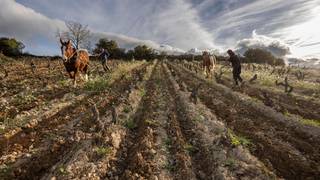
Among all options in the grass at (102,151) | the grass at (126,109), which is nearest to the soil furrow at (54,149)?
the grass at (126,109)

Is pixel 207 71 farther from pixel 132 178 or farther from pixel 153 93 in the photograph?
pixel 132 178

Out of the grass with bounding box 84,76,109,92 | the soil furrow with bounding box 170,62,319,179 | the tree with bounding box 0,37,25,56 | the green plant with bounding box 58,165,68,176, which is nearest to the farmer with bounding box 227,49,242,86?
the soil furrow with bounding box 170,62,319,179

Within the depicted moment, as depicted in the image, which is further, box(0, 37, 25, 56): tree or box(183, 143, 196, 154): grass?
box(0, 37, 25, 56): tree

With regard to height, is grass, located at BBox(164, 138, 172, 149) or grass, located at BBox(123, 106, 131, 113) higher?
grass, located at BBox(164, 138, 172, 149)

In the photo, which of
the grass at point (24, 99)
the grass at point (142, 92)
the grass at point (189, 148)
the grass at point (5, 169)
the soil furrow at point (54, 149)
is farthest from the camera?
the grass at point (142, 92)

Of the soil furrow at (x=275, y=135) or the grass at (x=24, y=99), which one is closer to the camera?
the soil furrow at (x=275, y=135)

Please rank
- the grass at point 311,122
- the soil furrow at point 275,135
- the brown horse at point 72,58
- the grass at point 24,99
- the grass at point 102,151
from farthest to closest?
the brown horse at point 72,58, the grass at point 24,99, the grass at point 311,122, the grass at point 102,151, the soil furrow at point 275,135

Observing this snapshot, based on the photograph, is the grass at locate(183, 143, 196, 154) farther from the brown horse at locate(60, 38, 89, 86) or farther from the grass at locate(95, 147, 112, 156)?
the brown horse at locate(60, 38, 89, 86)

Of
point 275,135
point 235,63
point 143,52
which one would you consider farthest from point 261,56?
point 275,135

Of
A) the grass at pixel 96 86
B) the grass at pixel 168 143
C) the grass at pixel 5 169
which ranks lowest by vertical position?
Result: the grass at pixel 96 86

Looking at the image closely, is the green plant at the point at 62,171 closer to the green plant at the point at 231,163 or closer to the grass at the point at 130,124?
the green plant at the point at 231,163

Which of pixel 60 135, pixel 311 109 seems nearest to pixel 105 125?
pixel 60 135

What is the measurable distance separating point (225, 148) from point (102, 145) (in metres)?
3.44

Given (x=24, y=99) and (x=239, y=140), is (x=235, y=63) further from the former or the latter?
(x=239, y=140)
